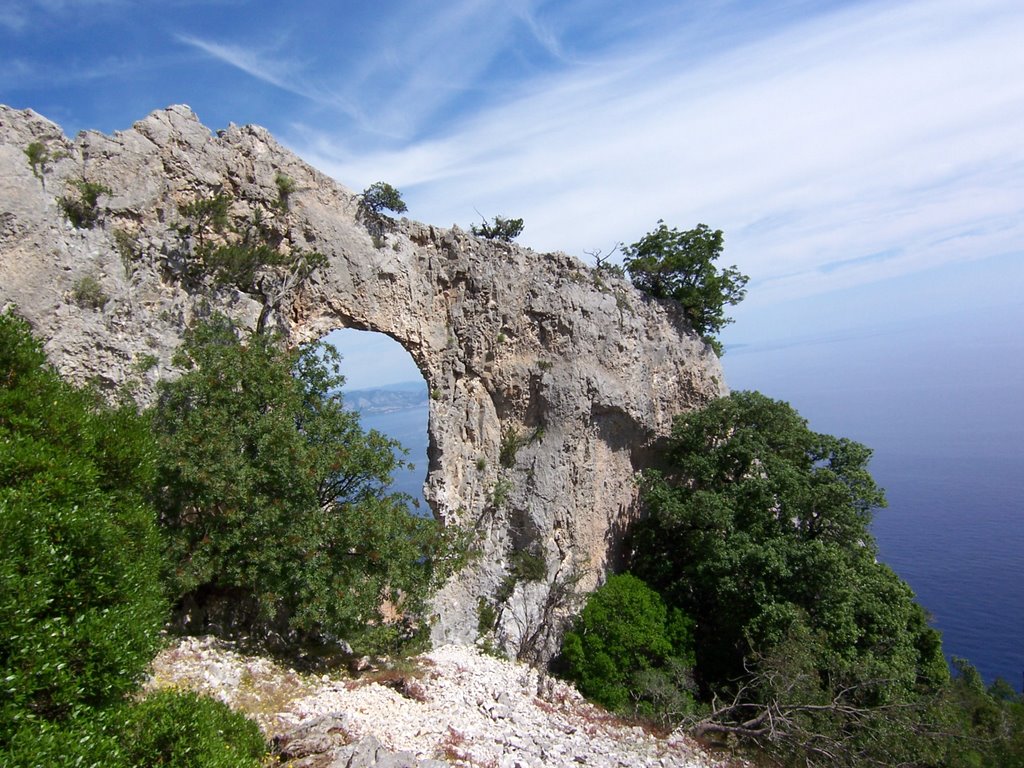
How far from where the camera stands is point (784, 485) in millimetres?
18812

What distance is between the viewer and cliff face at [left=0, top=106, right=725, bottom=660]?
519 inches

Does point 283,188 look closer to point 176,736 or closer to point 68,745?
point 176,736

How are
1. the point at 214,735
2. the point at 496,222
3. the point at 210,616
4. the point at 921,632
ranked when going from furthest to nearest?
1. the point at 496,222
2. the point at 921,632
3. the point at 210,616
4. the point at 214,735

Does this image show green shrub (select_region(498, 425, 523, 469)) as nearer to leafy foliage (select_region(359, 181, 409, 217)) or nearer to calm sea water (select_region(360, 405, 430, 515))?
leafy foliage (select_region(359, 181, 409, 217))

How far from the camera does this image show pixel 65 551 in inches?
260

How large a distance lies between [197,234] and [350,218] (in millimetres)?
4516

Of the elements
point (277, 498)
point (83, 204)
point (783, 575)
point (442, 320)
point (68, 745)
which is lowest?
point (783, 575)

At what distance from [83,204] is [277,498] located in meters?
7.84

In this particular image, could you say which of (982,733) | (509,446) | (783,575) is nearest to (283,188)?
(509,446)

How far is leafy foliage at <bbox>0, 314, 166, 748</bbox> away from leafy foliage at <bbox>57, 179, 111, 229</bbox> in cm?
595

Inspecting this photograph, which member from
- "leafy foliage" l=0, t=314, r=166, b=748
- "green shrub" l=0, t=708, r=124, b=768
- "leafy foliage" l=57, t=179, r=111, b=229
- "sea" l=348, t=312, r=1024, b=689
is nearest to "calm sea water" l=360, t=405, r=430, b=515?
"sea" l=348, t=312, r=1024, b=689

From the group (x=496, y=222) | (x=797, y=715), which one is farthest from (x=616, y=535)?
(x=496, y=222)

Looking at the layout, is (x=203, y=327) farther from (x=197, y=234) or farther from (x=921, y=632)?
(x=921, y=632)

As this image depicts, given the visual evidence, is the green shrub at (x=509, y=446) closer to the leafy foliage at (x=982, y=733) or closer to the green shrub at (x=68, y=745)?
the leafy foliage at (x=982, y=733)
